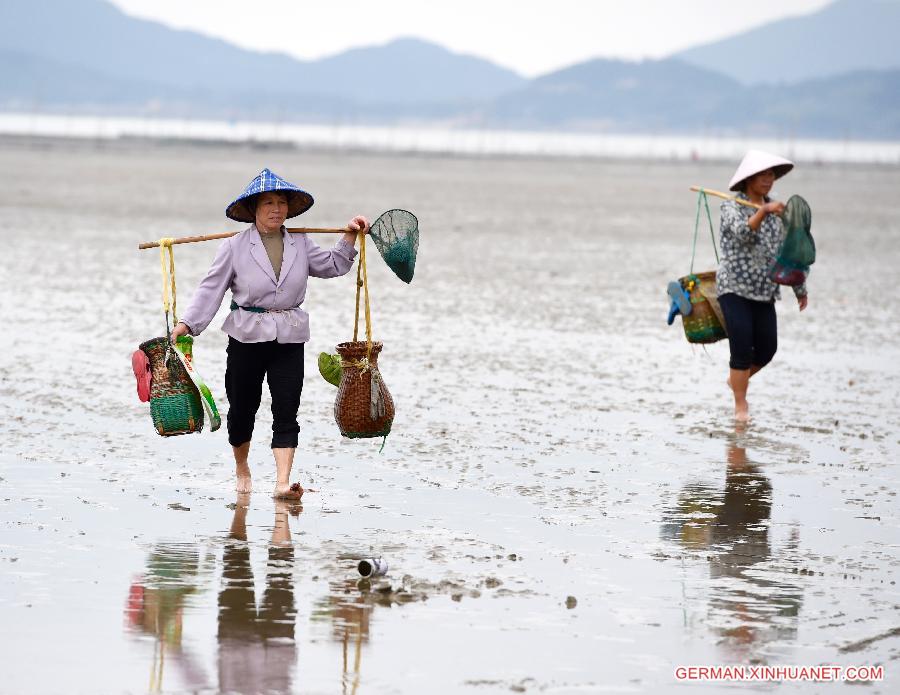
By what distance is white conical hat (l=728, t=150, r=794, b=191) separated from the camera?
29.7ft

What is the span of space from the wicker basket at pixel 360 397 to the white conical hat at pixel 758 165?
2.94 m

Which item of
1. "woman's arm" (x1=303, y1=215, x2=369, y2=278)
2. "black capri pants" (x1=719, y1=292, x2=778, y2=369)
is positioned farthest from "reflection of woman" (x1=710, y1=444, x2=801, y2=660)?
"woman's arm" (x1=303, y1=215, x2=369, y2=278)

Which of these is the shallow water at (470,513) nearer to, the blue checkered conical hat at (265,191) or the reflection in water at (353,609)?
the reflection in water at (353,609)

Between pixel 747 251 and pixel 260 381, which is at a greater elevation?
pixel 747 251

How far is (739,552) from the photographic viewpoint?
21.2 feet

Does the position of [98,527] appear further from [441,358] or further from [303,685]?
[441,358]

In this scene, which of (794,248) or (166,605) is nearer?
(166,605)

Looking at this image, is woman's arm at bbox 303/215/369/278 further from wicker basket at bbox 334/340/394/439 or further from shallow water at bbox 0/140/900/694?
shallow water at bbox 0/140/900/694

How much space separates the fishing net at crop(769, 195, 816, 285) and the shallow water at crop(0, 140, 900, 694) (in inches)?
37.0

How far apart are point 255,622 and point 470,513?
1854 mm

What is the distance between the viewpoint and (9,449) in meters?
8.10

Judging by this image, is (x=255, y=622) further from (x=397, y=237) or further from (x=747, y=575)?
(x=397, y=237)

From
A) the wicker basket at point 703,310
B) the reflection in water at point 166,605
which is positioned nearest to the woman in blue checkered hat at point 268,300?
the reflection in water at point 166,605

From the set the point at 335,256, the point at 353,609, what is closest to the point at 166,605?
the point at 353,609
